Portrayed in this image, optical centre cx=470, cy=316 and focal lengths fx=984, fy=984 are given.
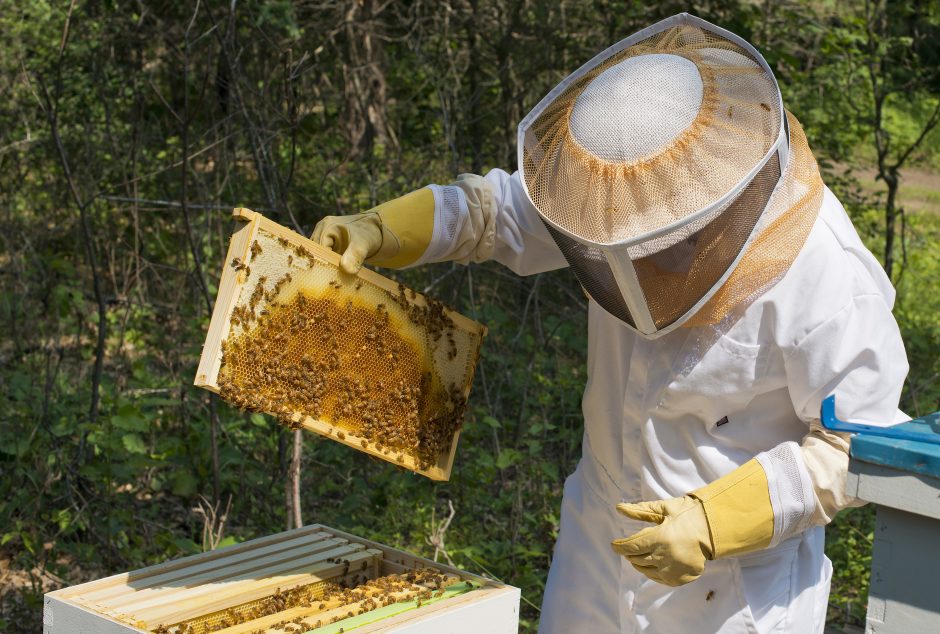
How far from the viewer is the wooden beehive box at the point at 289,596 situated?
2.02 meters

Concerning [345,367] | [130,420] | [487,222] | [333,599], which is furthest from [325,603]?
[130,420]

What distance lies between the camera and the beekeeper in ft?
6.31

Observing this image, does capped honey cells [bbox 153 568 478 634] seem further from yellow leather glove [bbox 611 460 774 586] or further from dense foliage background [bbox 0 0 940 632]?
dense foliage background [bbox 0 0 940 632]

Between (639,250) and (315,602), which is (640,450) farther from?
(315,602)

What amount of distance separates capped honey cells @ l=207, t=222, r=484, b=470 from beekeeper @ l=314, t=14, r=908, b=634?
47 centimetres

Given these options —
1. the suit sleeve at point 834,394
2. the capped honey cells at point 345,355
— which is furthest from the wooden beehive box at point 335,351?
the suit sleeve at point 834,394

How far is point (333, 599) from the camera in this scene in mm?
2281

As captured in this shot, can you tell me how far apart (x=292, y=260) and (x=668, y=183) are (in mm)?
881

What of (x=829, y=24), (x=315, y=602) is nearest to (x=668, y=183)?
(x=315, y=602)

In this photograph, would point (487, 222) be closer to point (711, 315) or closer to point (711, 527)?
point (711, 315)

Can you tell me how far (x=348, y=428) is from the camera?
2359 mm

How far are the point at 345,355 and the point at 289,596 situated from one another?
0.58 m

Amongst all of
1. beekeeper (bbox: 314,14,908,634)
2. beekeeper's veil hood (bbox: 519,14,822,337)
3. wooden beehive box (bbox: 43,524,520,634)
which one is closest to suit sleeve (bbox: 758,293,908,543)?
beekeeper (bbox: 314,14,908,634)

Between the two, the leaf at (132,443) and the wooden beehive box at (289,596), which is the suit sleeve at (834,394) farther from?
the leaf at (132,443)
